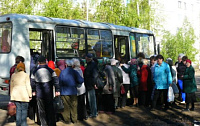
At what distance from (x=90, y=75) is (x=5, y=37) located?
377 centimetres

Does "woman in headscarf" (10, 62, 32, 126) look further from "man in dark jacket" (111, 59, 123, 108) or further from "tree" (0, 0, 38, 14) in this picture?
"tree" (0, 0, 38, 14)

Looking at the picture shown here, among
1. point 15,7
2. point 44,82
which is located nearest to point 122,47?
point 44,82

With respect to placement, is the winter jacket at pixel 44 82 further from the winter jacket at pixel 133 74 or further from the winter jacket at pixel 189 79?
the winter jacket at pixel 189 79

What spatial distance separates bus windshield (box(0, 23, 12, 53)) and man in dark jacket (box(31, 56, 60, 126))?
399 centimetres

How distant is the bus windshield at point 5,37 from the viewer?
12.1 meters

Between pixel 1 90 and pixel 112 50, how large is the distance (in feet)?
→ 20.2

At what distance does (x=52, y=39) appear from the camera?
1302cm

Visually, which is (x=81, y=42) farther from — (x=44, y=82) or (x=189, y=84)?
(x=44, y=82)

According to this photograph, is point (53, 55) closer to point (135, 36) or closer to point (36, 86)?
point (36, 86)

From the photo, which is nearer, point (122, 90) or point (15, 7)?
point (122, 90)

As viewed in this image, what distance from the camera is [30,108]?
10500 millimetres

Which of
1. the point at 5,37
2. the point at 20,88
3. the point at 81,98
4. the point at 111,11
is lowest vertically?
the point at 81,98

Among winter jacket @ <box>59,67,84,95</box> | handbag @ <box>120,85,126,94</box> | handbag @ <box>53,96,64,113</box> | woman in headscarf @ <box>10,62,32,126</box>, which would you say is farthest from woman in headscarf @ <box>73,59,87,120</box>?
handbag @ <box>120,85,126,94</box>

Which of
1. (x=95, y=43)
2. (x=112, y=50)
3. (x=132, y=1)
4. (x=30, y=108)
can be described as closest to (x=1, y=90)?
(x=30, y=108)
